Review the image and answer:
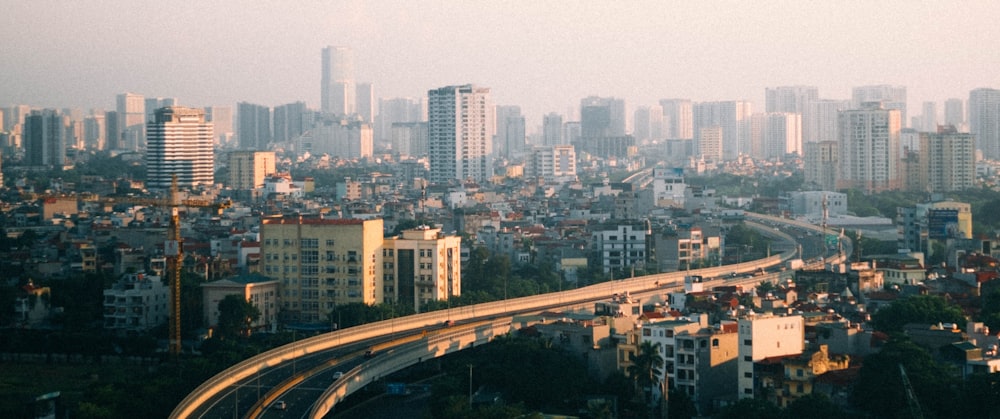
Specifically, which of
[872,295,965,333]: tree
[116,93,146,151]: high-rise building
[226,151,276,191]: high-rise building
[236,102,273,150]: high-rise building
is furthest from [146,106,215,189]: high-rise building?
[236,102,273,150]: high-rise building

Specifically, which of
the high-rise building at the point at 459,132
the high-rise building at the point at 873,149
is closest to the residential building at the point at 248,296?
the high-rise building at the point at 459,132

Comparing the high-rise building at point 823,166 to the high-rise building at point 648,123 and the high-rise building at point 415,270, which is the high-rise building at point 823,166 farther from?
the high-rise building at point 648,123

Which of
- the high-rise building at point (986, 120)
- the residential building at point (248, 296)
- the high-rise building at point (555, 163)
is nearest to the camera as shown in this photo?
the residential building at point (248, 296)

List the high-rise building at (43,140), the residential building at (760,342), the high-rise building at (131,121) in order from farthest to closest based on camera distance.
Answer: the high-rise building at (131,121)
the high-rise building at (43,140)
the residential building at (760,342)

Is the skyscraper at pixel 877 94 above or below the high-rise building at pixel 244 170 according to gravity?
above

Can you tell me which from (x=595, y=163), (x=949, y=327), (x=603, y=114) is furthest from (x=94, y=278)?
(x=603, y=114)

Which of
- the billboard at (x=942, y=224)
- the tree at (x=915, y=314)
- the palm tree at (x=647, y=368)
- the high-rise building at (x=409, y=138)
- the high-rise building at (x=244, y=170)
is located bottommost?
the palm tree at (x=647, y=368)

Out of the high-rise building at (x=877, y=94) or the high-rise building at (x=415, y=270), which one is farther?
the high-rise building at (x=877, y=94)

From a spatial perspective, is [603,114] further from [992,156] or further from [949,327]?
Result: [949,327]
